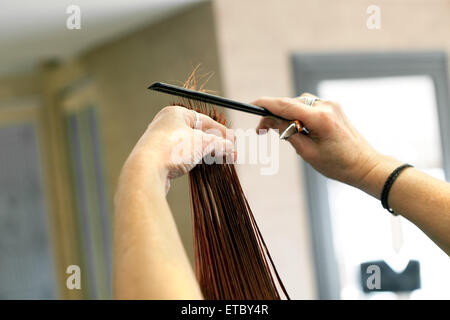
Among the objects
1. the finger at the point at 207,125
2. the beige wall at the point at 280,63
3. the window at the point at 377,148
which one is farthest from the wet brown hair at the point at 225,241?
the window at the point at 377,148

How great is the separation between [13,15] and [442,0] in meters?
2.41

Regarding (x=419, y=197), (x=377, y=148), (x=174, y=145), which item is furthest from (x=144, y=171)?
(x=377, y=148)

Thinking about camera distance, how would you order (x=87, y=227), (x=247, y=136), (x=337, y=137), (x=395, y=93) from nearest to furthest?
(x=337, y=137), (x=247, y=136), (x=395, y=93), (x=87, y=227)

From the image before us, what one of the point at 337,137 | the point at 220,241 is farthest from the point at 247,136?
the point at 220,241

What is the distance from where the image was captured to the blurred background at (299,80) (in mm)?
2857

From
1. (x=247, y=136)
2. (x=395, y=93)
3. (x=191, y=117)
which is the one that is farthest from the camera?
(x=395, y=93)

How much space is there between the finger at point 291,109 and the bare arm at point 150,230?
0.95 ft

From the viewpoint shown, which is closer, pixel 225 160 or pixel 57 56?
Answer: pixel 225 160

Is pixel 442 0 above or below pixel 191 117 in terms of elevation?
above

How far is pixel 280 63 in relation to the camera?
2.93 metres

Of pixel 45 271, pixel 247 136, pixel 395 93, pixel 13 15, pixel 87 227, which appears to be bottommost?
pixel 45 271

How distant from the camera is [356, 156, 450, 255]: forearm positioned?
33.2 inches

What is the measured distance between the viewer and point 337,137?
0.94 metres

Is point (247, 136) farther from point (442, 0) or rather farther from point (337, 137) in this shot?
point (337, 137)
